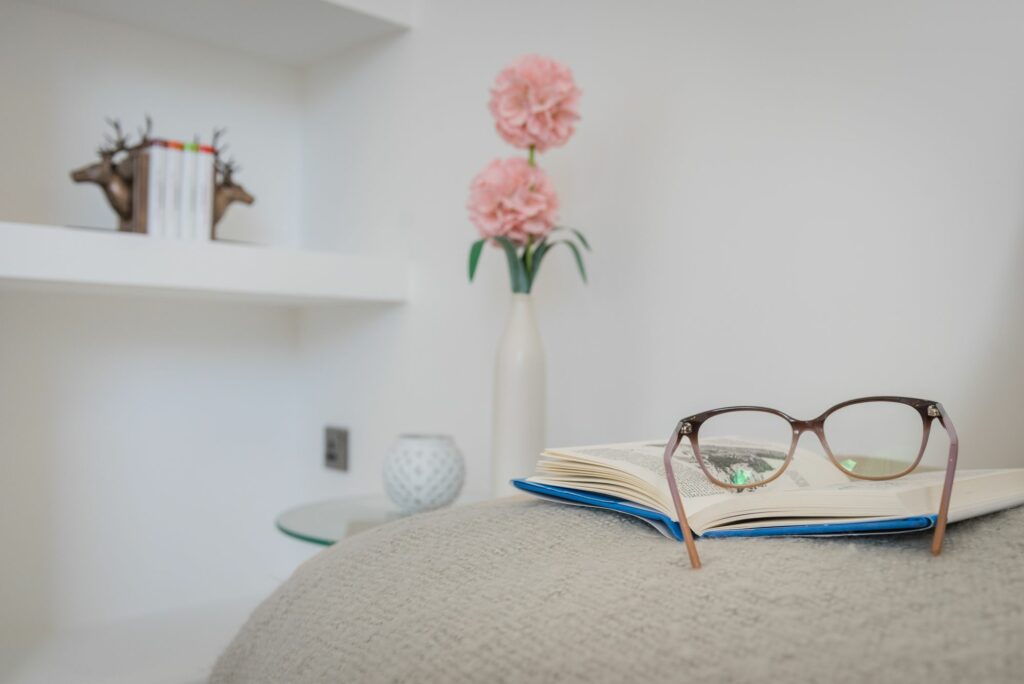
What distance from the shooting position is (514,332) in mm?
1182

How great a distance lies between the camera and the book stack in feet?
4.49

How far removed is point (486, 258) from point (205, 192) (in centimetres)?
47

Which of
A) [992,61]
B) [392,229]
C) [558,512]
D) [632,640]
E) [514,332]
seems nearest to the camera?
[632,640]

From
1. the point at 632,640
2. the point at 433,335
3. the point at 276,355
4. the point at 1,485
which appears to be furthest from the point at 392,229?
the point at 632,640

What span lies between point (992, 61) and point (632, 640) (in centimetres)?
77

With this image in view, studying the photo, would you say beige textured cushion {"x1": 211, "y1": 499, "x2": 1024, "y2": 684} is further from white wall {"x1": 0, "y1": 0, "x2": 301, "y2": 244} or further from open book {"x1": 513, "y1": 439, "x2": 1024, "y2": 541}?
white wall {"x1": 0, "y1": 0, "x2": 301, "y2": 244}

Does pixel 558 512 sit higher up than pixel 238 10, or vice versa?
pixel 238 10

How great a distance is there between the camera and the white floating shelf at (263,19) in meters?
1.56

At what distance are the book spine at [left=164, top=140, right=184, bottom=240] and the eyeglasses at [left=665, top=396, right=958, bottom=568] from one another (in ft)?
2.85

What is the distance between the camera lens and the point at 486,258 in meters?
1.50

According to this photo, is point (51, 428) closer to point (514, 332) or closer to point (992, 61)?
point (514, 332)

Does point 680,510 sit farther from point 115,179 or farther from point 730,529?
point 115,179

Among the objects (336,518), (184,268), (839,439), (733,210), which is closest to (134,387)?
(184,268)

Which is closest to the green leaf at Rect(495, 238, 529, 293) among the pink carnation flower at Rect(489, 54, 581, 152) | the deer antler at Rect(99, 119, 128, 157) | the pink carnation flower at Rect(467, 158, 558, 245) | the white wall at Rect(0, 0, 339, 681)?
the pink carnation flower at Rect(467, 158, 558, 245)
